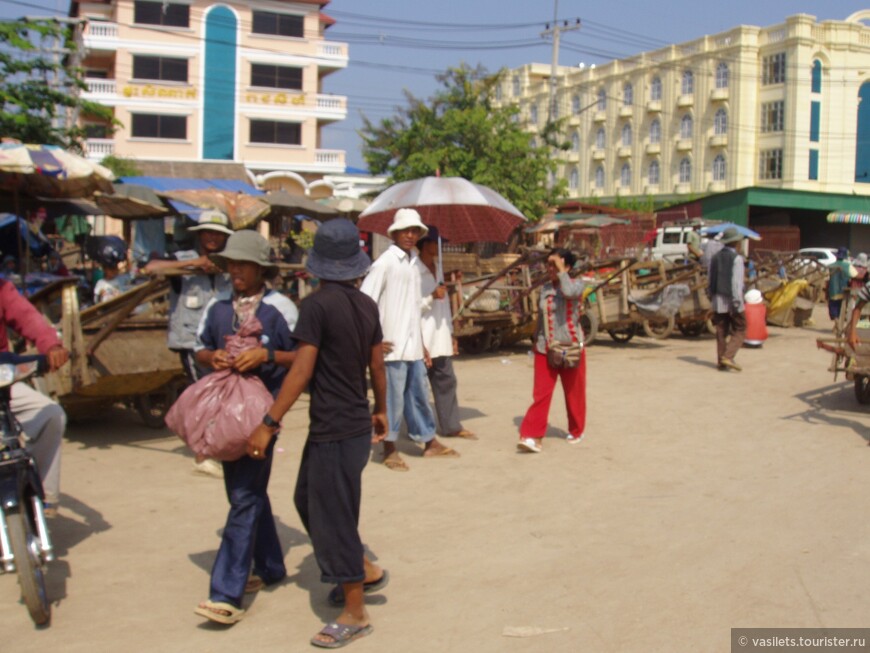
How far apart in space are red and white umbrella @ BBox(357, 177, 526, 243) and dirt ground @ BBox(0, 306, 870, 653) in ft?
6.29

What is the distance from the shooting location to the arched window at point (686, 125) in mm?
53594

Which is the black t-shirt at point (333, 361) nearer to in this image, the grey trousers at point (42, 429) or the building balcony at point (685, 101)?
the grey trousers at point (42, 429)

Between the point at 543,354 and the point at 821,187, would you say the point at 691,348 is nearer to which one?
the point at 543,354

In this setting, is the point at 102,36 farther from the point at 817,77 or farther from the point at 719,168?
the point at 817,77

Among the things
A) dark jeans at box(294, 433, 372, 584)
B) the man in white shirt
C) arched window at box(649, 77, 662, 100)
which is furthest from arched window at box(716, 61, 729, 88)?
dark jeans at box(294, 433, 372, 584)

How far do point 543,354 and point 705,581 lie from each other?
3.12 m

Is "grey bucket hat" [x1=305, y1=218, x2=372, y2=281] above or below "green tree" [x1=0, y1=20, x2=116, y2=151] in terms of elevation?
below

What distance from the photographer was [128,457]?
283 inches

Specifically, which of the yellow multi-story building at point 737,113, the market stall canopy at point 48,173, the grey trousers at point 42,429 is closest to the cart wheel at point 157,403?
the market stall canopy at point 48,173

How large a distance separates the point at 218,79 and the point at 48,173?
31.1 m

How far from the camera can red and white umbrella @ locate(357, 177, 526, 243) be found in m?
8.17

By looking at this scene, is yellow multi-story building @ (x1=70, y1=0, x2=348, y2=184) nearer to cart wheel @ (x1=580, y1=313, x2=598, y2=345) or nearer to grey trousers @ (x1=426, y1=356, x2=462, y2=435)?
cart wheel @ (x1=580, y1=313, x2=598, y2=345)

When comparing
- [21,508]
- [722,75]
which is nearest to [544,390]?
[21,508]

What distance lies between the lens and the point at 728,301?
11.8 m
